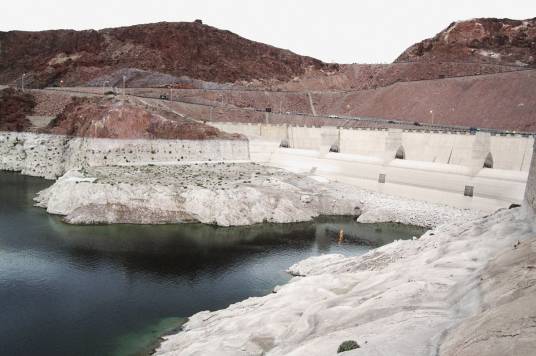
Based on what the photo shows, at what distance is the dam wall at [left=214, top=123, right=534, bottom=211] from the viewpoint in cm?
5797

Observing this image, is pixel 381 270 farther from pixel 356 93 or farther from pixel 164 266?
pixel 356 93

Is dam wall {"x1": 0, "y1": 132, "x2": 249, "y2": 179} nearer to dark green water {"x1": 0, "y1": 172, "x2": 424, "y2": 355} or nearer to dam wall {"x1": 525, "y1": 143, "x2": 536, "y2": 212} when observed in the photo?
dark green water {"x1": 0, "y1": 172, "x2": 424, "y2": 355}

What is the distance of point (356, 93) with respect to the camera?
427ft

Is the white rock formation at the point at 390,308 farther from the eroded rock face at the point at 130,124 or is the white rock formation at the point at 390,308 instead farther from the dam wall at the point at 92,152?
the eroded rock face at the point at 130,124

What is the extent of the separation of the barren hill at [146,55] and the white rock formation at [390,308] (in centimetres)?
11461

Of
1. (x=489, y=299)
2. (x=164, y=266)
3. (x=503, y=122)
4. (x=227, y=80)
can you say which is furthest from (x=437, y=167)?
(x=227, y=80)

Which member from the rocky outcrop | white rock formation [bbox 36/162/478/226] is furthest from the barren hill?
white rock formation [bbox 36/162/478/226]

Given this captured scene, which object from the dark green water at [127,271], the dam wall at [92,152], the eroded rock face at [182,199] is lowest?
the dark green water at [127,271]

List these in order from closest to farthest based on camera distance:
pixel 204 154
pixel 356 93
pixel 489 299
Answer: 1. pixel 489 299
2. pixel 204 154
3. pixel 356 93

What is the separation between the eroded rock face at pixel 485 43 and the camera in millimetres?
130250

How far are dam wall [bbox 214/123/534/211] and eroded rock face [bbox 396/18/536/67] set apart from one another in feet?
225

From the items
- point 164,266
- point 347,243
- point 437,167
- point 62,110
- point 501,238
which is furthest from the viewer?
point 62,110

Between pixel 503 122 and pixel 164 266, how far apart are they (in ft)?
214

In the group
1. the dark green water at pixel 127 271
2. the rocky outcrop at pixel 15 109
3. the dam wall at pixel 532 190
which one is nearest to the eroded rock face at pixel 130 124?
the rocky outcrop at pixel 15 109
